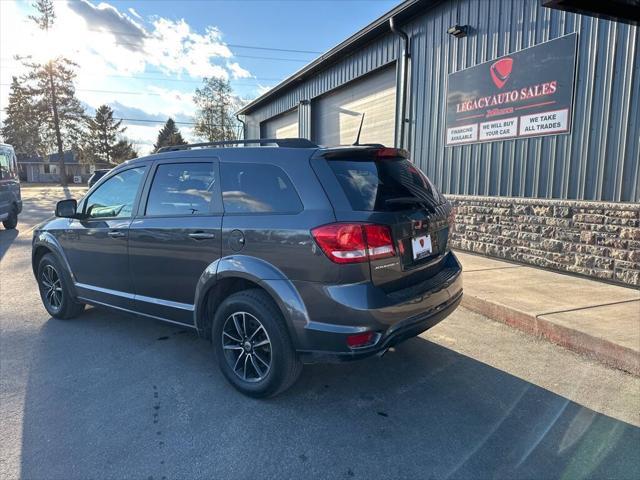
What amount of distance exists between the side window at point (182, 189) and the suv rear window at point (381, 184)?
3.61 feet

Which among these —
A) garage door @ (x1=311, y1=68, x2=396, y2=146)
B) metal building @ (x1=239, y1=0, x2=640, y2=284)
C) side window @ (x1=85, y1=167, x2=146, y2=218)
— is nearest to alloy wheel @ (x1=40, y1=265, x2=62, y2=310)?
side window @ (x1=85, y1=167, x2=146, y2=218)

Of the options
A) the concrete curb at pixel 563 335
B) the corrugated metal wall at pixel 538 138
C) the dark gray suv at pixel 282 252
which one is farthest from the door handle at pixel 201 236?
the corrugated metal wall at pixel 538 138

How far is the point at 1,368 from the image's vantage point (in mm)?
3771

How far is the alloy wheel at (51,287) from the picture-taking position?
5.01 m

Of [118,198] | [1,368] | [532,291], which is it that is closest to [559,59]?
[532,291]

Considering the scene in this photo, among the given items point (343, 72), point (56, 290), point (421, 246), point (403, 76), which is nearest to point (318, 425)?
point (421, 246)

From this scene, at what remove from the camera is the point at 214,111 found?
4312 centimetres

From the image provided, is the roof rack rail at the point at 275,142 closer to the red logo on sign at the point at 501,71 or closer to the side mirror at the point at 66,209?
the side mirror at the point at 66,209

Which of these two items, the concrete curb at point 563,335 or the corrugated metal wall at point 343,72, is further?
the corrugated metal wall at point 343,72

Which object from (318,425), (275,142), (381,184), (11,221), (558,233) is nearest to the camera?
(318,425)

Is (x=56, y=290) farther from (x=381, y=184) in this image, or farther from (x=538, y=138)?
(x=538, y=138)

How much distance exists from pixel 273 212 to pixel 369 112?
9155mm

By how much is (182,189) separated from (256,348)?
149 cm

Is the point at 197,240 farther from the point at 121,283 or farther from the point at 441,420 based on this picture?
the point at 441,420
